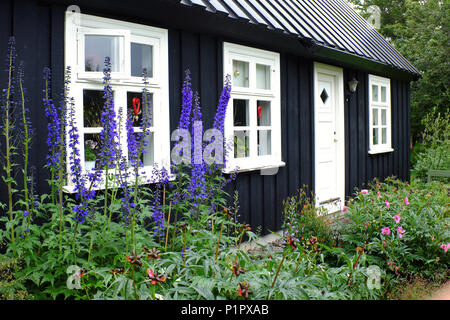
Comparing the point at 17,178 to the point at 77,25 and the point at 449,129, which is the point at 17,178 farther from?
the point at 449,129

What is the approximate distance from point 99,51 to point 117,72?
0.27m

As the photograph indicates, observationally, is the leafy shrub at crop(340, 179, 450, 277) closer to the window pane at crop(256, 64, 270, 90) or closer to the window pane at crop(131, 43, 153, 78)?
the window pane at crop(256, 64, 270, 90)

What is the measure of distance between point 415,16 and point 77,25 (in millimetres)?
16706

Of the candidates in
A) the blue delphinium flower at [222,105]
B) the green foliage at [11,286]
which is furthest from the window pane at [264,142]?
the green foliage at [11,286]

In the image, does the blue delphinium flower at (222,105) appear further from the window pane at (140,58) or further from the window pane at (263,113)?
the window pane at (263,113)

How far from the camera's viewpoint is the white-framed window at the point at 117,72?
4.05 metres

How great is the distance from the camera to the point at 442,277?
4.11 metres

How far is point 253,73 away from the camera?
19.6 feet

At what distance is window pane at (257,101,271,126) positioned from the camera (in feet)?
20.5

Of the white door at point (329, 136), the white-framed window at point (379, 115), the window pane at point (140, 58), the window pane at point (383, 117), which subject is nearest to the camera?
the window pane at point (140, 58)

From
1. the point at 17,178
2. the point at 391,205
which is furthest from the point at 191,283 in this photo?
the point at 391,205

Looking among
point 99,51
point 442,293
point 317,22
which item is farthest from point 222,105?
point 317,22

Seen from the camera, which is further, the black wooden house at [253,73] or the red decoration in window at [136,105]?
the red decoration in window at [136,105]

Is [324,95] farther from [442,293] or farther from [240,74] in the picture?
[442,293]
